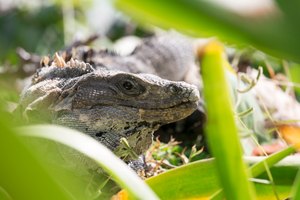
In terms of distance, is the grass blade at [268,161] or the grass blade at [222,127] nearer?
the grass blade at [222,127]

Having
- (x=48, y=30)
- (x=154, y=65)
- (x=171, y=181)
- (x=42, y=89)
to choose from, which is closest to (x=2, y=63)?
(x=154, y=65)

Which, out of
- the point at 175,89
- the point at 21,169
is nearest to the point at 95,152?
the point at 21,169

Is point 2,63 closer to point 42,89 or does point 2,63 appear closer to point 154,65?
point 154,65

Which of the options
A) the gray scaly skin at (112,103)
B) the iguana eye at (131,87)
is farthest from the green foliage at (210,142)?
the iguana eye at (131,87)

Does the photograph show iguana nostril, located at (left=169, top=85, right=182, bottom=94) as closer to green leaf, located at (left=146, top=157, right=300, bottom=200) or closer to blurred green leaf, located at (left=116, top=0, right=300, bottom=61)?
green leaf, located at (left=146, top=157, right=300, bottom=200)

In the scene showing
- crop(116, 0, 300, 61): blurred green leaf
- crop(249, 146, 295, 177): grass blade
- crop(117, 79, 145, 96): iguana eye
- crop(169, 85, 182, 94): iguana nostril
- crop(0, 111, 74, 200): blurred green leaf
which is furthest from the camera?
crop(117, 79, 145, 96): iguana eye

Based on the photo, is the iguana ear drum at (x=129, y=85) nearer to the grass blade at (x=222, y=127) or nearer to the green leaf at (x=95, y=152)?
the green leaf at (x=95, y=152)

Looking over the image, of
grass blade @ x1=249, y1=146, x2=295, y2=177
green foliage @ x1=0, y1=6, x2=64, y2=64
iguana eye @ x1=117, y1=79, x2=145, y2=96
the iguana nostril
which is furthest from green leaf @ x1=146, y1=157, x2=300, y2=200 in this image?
green foliage @ x1=0, y1=6, x2=64, y2=64
